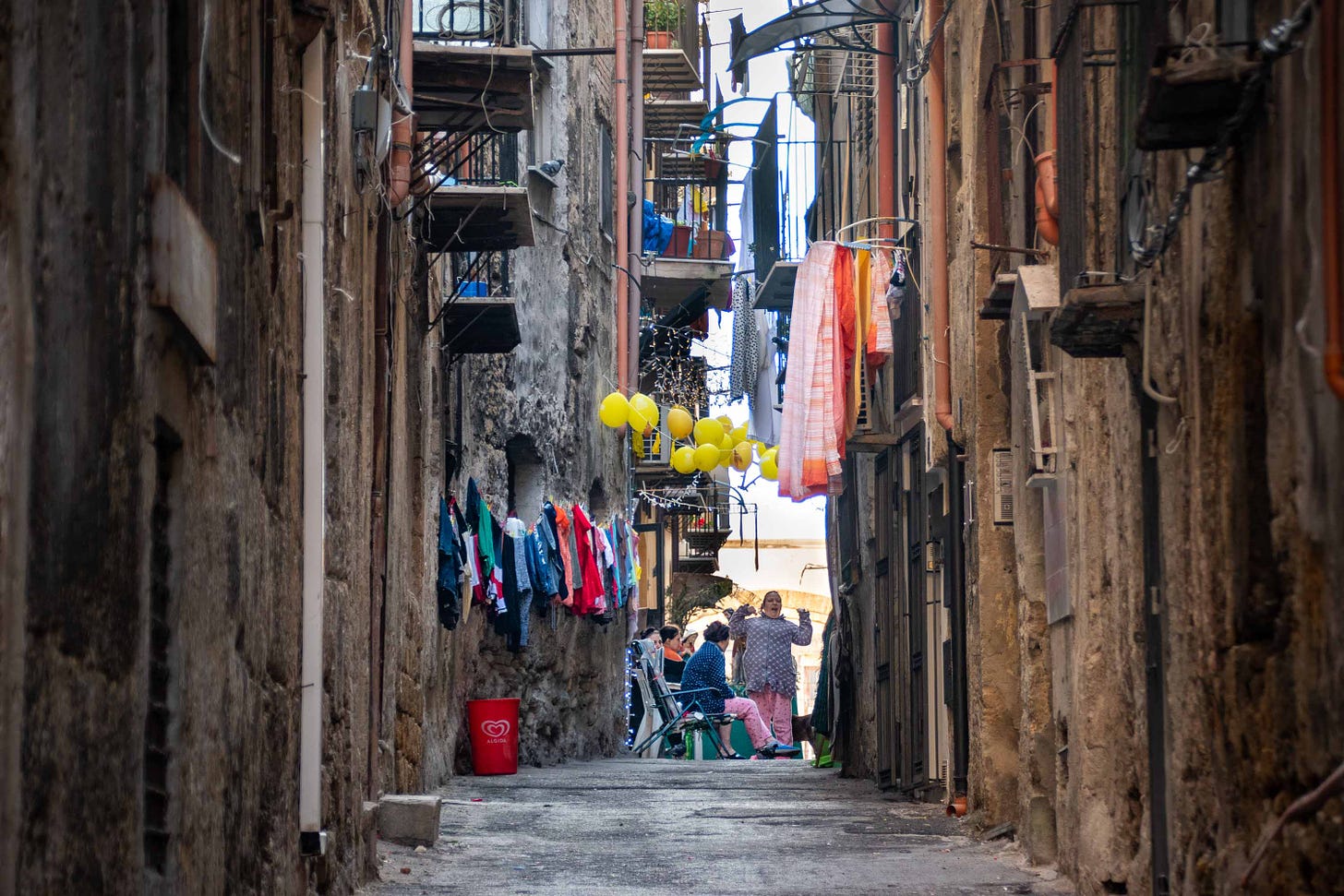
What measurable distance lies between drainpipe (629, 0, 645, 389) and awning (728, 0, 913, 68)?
29.9 ft

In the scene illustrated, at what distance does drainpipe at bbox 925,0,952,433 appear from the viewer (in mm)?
12664

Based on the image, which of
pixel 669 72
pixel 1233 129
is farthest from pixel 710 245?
pixel 1233 129

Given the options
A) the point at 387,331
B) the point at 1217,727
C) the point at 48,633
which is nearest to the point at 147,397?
the point at 48,633

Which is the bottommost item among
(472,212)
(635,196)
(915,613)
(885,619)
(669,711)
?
(669,711)

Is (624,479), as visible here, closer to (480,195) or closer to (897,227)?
(897,227)

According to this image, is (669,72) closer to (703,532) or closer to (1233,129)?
(703,532)

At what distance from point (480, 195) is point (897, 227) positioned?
428 cm

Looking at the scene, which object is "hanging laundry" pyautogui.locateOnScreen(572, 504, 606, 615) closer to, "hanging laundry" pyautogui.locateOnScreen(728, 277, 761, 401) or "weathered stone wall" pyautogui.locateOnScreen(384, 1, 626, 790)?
"weathered stone wall" pyautogui.locateOnScreen(384, 1, 626, 790)

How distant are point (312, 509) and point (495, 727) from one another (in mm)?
10055

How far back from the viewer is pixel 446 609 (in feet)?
49.6

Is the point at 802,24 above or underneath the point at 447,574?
above

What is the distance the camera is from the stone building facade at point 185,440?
11.4 feet

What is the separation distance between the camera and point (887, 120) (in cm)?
1598

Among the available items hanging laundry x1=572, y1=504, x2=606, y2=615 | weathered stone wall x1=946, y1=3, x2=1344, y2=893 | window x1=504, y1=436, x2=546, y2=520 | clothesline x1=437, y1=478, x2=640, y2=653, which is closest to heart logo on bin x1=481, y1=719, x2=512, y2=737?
clothesline x1=437, y1=478, x2=640, y2=653
